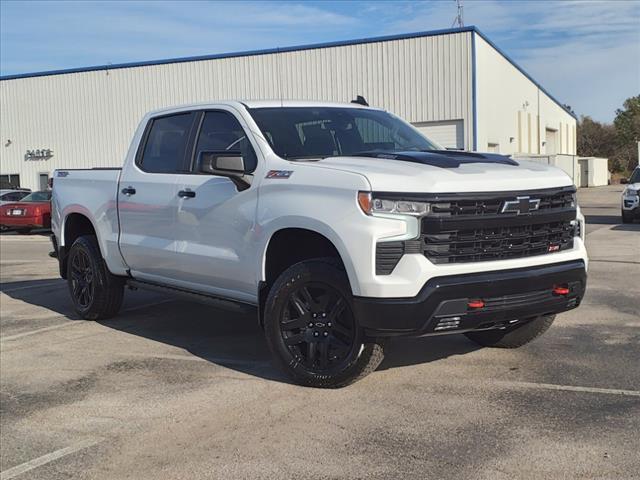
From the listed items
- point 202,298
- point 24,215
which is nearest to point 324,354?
point 202,298

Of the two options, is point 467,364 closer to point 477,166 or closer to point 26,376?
point 477,166

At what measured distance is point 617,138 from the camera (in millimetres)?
84750

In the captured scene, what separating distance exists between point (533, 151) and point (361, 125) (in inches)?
1886

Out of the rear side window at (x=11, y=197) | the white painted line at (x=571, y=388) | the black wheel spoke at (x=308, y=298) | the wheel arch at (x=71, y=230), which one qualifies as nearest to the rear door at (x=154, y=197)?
the wheel arch at (x=71, y=230)

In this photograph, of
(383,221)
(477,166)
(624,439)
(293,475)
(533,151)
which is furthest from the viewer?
(533,151)

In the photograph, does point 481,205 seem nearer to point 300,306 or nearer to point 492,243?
point 492,243

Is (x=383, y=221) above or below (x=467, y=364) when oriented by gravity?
above

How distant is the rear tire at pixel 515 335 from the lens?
222 inches

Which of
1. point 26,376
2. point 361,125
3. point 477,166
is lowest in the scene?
point 26,376

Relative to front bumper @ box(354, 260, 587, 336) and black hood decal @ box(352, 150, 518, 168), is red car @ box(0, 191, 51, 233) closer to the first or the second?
black hood decal @ box(352, 150, 518, 168)

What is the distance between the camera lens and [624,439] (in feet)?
12.6

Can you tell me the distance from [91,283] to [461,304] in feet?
14.7

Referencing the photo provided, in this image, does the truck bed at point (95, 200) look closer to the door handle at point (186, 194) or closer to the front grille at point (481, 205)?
the door handle at point (186, 194)

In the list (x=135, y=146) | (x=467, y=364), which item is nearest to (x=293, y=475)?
(x=467, y=364)
